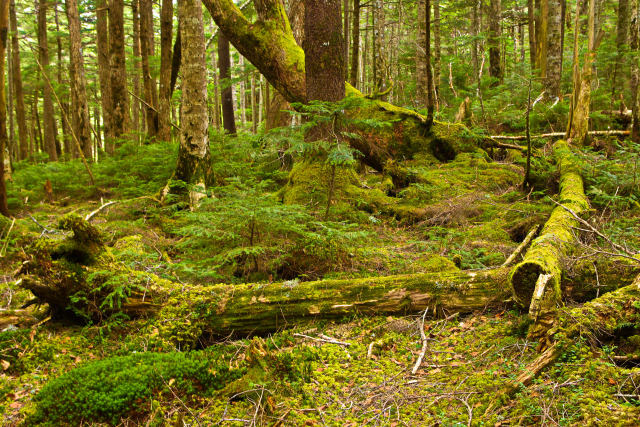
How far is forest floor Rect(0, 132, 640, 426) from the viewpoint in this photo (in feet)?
8.75

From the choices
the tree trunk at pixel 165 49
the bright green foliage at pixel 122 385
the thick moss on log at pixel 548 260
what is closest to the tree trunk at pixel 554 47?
the thick moss on log at pixel 548 260

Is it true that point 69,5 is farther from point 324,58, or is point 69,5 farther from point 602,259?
point 602,259

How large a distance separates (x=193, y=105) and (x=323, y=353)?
18.8 ft

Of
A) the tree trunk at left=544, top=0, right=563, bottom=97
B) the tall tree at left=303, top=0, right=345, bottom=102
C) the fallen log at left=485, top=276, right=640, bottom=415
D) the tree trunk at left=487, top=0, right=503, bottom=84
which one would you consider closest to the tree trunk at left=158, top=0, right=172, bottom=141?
the tall tree at left=303, top=0, right=345, bottom=102

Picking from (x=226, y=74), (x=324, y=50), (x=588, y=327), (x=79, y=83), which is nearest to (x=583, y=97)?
(x=324, y=50)

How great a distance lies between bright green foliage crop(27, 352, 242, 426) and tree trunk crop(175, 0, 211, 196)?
4.48 m

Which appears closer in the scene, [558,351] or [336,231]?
[558,351]

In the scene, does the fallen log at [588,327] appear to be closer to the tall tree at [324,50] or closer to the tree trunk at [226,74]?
the tall tree at [324,50]

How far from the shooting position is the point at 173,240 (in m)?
6.70

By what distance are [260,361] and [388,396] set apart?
99 centimetres

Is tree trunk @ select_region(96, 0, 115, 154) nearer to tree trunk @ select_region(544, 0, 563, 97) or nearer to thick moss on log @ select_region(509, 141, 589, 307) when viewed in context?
thick moss on log @ select_region(509, 141, 589, 307)

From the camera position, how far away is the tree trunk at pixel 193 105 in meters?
7.65

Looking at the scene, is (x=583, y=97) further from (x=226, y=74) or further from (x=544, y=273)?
(x=226, y=74)

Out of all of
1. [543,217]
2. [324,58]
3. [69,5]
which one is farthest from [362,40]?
[543,217]
